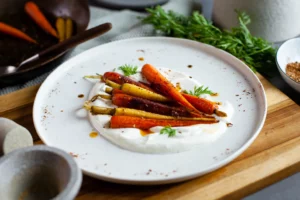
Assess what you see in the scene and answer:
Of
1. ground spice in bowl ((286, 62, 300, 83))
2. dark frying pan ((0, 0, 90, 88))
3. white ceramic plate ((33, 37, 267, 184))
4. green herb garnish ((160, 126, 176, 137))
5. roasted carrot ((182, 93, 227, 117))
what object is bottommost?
dark frying pan ((0, 0, 90, 88))

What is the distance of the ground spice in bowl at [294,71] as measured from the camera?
1456 millimetres

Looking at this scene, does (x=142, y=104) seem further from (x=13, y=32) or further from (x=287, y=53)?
(x=13, y=32)

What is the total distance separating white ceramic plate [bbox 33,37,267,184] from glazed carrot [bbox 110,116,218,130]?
57mm

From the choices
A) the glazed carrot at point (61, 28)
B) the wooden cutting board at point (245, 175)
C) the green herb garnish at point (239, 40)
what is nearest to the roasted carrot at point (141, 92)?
the wooden cutting board at point (245, 175)

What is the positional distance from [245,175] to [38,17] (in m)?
1.06

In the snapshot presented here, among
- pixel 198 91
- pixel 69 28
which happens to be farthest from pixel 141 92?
pixel 69 28

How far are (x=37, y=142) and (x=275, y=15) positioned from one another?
0.93m

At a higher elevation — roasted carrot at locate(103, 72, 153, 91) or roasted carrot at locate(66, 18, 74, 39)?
roasted carrot at locate(103, 72, 153, 91)

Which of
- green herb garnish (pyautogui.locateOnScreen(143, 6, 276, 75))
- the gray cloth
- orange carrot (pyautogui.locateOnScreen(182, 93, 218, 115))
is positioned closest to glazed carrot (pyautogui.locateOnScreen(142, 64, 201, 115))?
orange carrot (pyautogui.locateOnScreen(182, 93, 218, 115))

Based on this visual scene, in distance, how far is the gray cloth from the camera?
1.76 m

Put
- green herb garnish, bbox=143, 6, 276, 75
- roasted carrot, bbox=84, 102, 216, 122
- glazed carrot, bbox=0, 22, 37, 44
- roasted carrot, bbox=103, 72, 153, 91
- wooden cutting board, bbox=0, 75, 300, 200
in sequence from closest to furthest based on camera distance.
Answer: wooden cutting board, bbox=0, 75, 300, 200 < roasted carrot, bbox=84, 102, 216, 122 < roasted carrot, bbox=103, 72, 153, 91 < green herb garnish, bbox=143, 6, 276, 75 < glazed carrot, bbox=0, 22, 37, 44

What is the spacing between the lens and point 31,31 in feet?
5.76

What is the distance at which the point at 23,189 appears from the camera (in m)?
0.97

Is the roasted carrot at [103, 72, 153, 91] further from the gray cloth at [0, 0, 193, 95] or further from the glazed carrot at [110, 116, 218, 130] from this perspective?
the gray cloth at [0, 0, 193, 95]
